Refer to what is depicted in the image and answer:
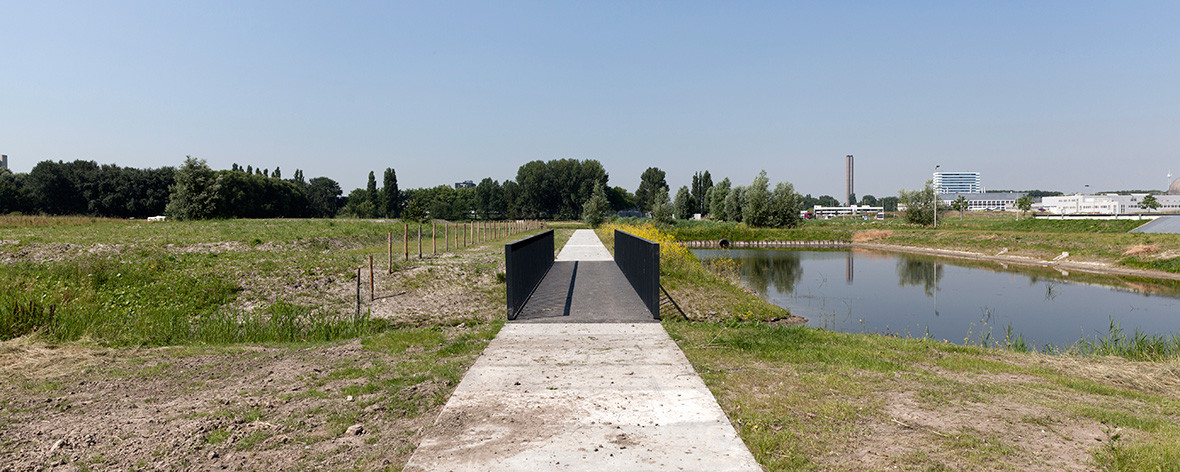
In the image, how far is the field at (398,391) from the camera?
3.73 meters

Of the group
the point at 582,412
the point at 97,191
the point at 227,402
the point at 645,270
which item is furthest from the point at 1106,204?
the point at 97,191

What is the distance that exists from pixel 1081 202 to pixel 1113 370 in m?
159

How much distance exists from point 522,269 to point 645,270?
2.06 metres

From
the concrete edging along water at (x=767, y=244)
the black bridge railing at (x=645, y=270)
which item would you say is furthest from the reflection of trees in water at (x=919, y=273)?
the black bridge railing at (x=645, y=270)

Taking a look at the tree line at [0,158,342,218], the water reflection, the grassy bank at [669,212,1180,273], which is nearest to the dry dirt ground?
the water reflection

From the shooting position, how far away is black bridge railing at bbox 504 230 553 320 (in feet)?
28.2

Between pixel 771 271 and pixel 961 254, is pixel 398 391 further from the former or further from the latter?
pixel 961 254

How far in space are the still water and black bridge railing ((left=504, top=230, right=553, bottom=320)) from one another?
6540mm

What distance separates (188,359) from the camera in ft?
21.3

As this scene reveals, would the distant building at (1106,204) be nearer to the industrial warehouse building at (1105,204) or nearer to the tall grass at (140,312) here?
the industrial warehouse building at (1105,204)

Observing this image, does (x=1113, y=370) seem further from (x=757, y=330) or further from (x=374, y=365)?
→ (x=374, y=365)

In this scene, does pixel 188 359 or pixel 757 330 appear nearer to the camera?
pixel 188 359

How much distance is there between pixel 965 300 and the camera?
1789 cm

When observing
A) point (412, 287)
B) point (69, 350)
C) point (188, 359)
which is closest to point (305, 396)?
point (188, 359)
